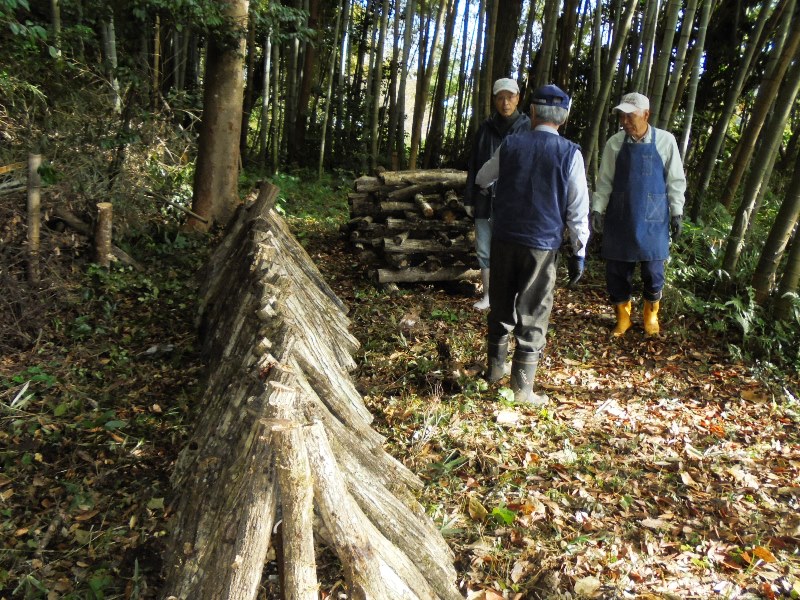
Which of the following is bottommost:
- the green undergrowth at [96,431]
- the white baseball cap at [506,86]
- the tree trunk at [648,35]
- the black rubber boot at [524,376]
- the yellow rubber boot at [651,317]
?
the green undergrowth at [96,431]

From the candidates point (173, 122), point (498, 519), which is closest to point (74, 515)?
point (498, 519)

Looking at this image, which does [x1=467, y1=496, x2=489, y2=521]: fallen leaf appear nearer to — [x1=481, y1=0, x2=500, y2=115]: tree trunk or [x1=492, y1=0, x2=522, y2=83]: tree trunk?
[x1=481, y1=0, x2=500, y2=115]: tree trunk

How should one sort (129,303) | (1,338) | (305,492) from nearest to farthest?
1. (305,492)
2. (1,338)
3. (129,303)

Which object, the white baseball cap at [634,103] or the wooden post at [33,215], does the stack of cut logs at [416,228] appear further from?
the wooden post at [33,215]

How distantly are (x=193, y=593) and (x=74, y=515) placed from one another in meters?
1.31

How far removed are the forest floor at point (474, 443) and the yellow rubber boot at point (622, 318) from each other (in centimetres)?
12

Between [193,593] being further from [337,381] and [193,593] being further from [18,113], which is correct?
[18,113]

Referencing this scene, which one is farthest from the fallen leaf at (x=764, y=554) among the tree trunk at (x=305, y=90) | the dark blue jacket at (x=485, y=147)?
the tree trunk at (x=305, y=90)

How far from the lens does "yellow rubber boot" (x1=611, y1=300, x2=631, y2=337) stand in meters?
5.19

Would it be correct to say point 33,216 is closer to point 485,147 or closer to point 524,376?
point 485,147

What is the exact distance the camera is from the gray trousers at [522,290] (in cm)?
390

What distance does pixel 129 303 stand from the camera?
217 inches

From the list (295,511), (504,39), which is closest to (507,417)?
(295,511)

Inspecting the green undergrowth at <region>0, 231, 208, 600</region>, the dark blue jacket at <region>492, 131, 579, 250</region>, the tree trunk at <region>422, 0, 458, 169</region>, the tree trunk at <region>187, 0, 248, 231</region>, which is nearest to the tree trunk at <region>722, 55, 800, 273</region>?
the dark blue jacket at <region>492, 131, 579, 250</region>
